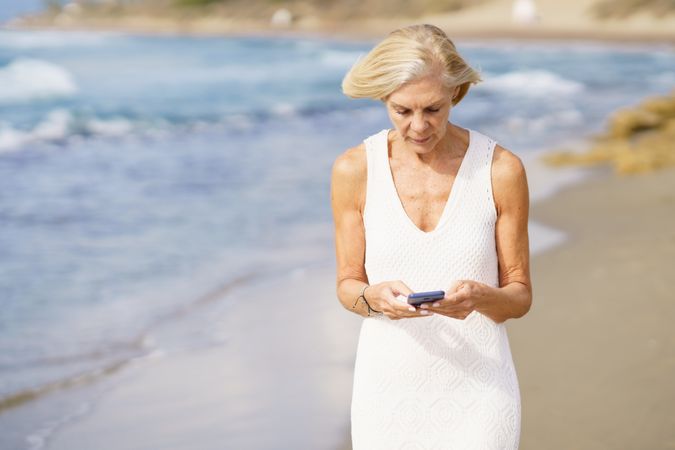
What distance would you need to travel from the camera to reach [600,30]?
205 ft

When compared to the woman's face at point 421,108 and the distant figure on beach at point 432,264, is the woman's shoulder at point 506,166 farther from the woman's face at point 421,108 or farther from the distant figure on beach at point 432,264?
the woman's face at point 421,108

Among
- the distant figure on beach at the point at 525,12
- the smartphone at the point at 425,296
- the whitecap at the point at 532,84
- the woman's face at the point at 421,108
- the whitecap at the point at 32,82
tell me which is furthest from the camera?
the distant figure on beach at the point at 525,12

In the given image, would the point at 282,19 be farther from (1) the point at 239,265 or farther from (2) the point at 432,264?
(2) the point at 432,264

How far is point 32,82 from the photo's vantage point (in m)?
31.8

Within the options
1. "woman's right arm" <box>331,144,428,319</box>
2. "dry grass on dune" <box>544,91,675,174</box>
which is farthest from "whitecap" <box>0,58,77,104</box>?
"woman's right arm" <box>331,144,428,319</box>

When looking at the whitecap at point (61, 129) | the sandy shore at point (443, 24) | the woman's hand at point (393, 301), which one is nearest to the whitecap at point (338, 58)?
the sandy shore at point (443, 24)

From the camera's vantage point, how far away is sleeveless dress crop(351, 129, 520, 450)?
2.80m

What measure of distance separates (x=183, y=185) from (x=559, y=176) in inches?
201

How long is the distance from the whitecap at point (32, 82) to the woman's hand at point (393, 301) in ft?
87.9

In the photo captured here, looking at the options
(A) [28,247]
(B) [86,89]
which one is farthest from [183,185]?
(B) [86,89]

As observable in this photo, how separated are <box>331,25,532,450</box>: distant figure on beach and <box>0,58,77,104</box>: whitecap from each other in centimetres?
2662

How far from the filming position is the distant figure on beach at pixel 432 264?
110 inches

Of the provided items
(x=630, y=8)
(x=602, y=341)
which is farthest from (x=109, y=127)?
(x=630, y=8)

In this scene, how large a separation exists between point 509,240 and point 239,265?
22.8 feet
